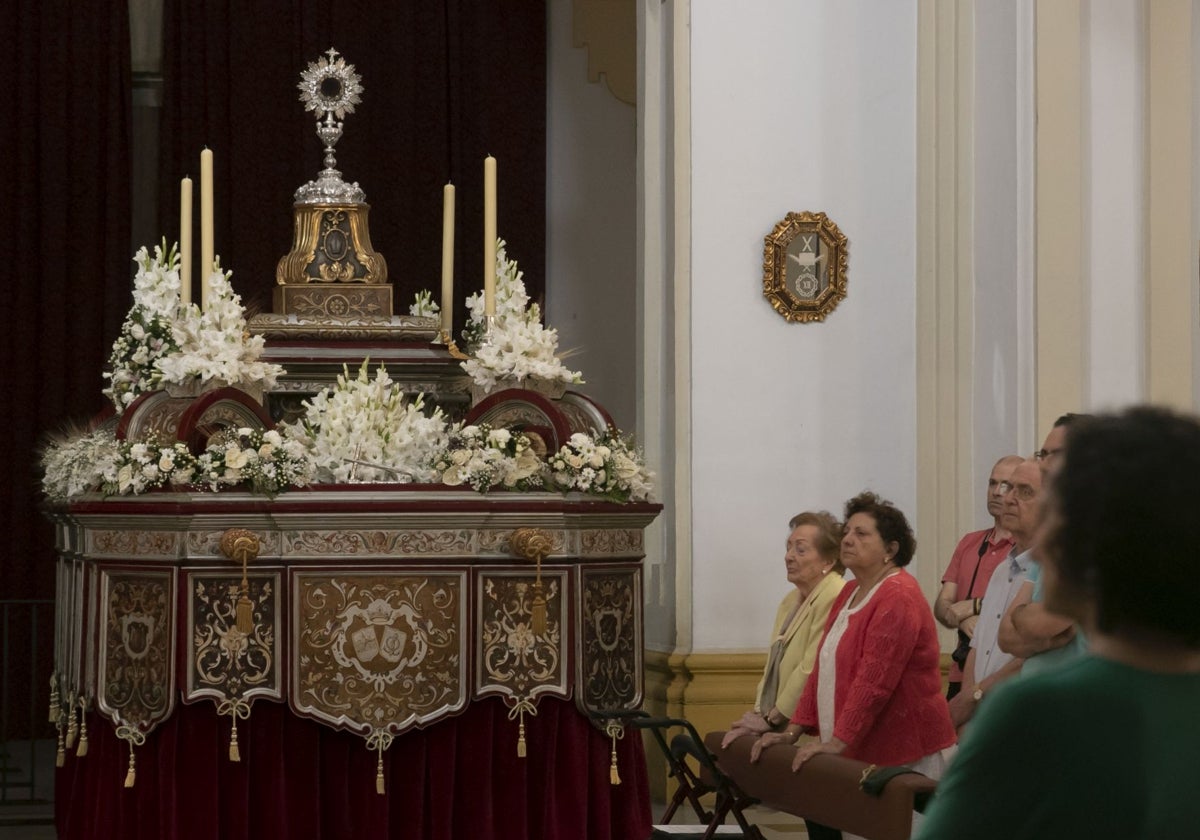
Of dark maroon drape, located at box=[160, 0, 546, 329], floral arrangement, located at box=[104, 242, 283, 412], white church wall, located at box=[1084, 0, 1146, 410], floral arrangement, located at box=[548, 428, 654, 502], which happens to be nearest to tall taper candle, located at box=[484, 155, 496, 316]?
floral arrangement, located at box=[548, 428, 654, 502]

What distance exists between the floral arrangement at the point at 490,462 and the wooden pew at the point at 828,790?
122 centimetres

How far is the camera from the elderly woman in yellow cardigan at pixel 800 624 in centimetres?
658

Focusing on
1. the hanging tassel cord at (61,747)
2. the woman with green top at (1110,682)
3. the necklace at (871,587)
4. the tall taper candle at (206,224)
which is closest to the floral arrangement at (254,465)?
the tall taper candle at (206,224)

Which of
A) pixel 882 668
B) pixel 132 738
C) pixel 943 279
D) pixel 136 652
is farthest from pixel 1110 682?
pixel 943 279

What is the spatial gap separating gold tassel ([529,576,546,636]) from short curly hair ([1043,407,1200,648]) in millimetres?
4979

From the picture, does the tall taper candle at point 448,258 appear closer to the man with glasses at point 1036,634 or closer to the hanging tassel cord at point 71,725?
the hanging tassel cord at point 71,725

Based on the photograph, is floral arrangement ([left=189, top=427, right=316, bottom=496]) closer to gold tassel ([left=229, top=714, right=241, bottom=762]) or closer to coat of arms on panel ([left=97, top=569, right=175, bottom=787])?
coat of arms on panel ([left=97, top=569, right=175, bottom=787])

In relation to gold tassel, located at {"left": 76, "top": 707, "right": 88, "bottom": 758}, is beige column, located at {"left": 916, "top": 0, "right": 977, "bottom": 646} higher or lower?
higher

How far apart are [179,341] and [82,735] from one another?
1452mm

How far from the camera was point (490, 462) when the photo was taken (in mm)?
6711

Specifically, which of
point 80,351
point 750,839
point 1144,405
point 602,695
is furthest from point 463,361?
point 1144,405

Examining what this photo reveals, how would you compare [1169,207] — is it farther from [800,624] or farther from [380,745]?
[380,745]

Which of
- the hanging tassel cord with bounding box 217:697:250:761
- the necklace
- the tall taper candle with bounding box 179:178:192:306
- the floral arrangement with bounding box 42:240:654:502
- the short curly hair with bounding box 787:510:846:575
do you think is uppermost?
the tall taper candle with bounding box 179:178:192:306

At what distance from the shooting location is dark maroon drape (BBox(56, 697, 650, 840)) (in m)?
6.36
